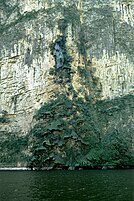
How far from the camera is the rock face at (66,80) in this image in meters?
87.1

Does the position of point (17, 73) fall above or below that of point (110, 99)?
above

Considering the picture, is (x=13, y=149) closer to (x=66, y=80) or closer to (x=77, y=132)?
(x=77, y=132)

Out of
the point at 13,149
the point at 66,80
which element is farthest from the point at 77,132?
the point at 13,149

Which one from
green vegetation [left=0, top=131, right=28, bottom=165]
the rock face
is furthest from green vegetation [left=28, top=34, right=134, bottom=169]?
green vegetation [left=0, top=131, right=28, bottom=165]

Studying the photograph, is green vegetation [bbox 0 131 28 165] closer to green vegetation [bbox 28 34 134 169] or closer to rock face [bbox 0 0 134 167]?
rock face [bbox 0 0 134 167]

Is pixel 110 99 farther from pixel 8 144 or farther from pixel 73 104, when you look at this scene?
pixel 8 144

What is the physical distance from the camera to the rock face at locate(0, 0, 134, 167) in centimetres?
8712

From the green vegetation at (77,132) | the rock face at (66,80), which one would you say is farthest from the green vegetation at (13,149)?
the green vegetation at (77,132)

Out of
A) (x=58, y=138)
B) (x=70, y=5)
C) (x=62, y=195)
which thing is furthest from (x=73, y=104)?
(x=62, y=195)

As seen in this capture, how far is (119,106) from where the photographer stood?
9506 centimetres

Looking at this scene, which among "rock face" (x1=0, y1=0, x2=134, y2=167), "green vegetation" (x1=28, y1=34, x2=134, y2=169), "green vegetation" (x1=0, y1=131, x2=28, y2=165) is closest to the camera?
"green vegetation" (x1=28, y1=34, x2=134, y2=169)

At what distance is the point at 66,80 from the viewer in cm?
9525

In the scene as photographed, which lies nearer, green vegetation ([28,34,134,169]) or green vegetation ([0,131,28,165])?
green vegetation ([28,34,134,169])

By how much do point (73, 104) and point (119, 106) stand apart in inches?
484
